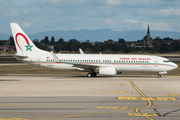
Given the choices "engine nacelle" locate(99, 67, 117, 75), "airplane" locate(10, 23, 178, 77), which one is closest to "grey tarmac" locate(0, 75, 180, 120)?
"engine nacelle" locate(99, 67, 117, 75)

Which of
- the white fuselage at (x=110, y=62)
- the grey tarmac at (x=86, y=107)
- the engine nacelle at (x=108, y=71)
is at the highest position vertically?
the white fuselage at (x=110, y=62)

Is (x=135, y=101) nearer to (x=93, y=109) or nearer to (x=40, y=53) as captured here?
(x=93, y=109)

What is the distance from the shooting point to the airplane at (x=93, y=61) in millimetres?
35562

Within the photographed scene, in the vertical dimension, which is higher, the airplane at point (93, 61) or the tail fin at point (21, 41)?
the tail fin at point (21, 41)

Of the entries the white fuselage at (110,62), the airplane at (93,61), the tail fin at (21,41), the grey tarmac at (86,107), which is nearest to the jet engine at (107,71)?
the airplane at (93,61)

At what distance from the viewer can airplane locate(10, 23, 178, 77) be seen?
35.6m

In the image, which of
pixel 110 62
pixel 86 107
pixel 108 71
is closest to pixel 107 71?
pixel 108 71

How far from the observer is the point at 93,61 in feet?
119

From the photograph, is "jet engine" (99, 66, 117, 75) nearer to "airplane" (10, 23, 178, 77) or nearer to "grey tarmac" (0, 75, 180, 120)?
"airplane" (10, 23, 178, 77)

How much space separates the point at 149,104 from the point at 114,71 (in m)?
17.9

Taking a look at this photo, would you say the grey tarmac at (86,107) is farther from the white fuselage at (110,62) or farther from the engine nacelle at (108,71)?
the white fuselage at (110,62)

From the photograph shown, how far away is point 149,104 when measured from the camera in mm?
16406

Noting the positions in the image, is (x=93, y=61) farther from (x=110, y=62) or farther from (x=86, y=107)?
(x=86, y=107)

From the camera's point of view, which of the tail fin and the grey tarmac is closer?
the grey tarmac
